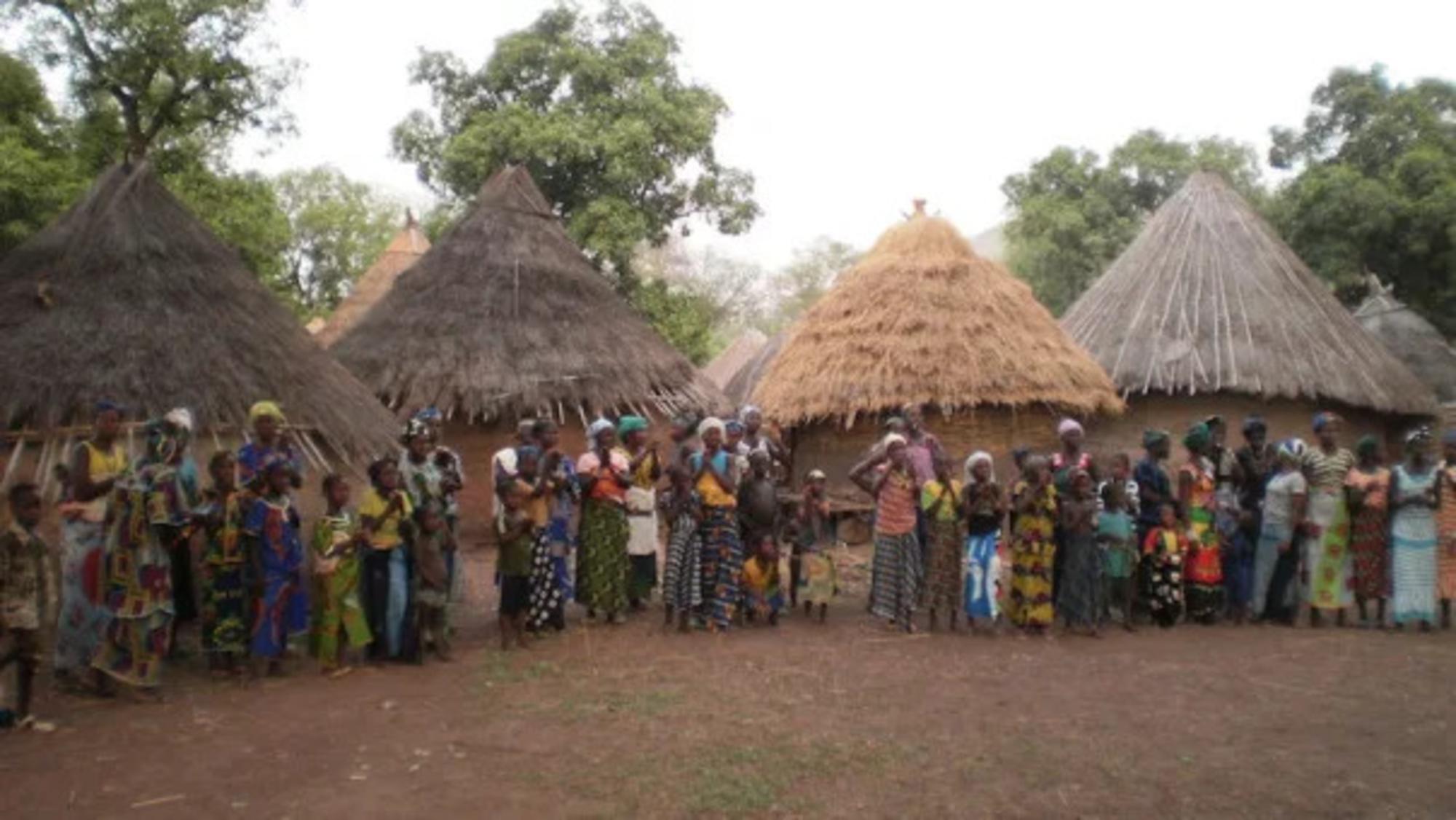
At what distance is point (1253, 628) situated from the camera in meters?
7.54

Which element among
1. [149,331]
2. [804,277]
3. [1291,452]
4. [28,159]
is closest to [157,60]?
[28,159]

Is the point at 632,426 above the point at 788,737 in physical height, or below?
above

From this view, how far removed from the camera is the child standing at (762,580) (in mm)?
7508

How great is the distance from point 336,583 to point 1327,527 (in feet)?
21.7

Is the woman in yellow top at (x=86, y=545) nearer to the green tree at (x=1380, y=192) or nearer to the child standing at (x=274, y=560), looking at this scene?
the child standing at (x=274, y=560)

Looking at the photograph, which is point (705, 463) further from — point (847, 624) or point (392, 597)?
point (392, 597)

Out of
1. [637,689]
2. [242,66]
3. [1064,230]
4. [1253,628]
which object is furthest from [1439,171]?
[242,66]

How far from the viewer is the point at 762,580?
7.50m

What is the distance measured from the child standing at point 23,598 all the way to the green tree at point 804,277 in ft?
158

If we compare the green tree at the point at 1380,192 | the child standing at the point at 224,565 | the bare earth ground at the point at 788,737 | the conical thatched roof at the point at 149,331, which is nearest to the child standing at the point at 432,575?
the bare earth ground at the point at 788,737

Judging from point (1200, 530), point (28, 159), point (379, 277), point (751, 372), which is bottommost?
point (1200, 530)

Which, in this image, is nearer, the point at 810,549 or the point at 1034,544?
the point at 1034,544

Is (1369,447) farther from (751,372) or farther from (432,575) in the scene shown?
(751,372)

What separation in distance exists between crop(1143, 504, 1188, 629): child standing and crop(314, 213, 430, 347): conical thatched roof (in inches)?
669
